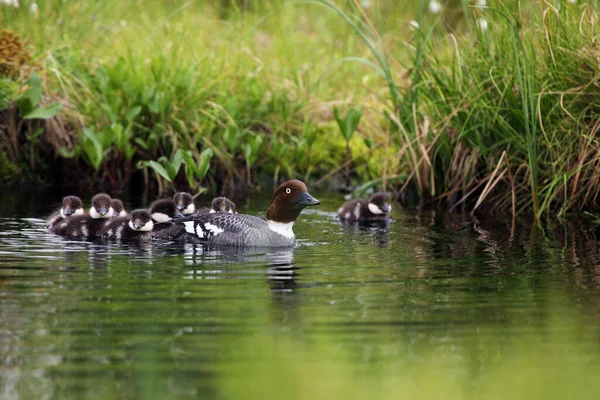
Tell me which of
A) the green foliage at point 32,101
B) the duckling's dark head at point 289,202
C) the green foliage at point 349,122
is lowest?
the duckling's dark head at point 289,202

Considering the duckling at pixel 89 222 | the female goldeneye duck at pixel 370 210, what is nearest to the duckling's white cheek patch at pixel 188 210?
the duckling at pixel 89 222

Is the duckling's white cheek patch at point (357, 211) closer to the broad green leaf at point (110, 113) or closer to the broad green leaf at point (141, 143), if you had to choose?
the broad green leaf at point (141, 143)

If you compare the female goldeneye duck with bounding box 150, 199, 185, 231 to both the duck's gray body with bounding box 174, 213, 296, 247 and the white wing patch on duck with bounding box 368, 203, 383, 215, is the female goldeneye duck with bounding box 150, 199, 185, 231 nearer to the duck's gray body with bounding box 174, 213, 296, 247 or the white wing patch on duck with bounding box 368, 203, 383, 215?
the duck's gray body with bounding box 174, 213, 296, 247

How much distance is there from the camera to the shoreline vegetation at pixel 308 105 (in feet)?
32.7

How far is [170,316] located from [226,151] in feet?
21.3

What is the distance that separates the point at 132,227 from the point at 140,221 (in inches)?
3.8

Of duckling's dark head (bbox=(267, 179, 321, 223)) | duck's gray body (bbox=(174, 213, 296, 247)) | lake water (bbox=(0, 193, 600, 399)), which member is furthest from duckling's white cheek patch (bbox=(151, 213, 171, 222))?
duckling's dark head (bbox=(267, 179, 321, 223))

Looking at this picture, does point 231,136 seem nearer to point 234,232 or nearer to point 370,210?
point 370,210

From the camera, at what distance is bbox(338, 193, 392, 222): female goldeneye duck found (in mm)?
10562

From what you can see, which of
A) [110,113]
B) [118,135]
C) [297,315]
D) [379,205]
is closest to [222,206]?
[379,205]

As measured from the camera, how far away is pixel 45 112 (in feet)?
37.8

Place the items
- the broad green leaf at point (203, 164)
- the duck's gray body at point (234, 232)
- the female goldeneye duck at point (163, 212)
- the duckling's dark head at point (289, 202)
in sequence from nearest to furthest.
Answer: the duck's gray body at point (234, 232)
the duckling's dark head at point (289, 202)
the female goldeneye duck at point (163, 212)
the broad green leaf at point (203, 164)

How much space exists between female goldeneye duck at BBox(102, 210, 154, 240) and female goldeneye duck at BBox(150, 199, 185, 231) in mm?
361

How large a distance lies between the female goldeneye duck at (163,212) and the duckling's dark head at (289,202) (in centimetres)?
95
